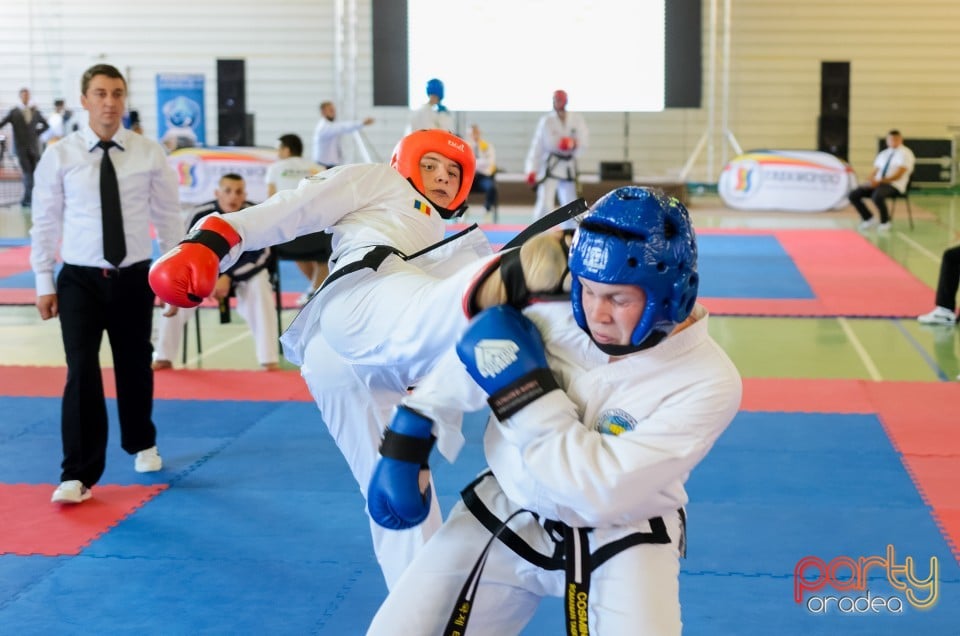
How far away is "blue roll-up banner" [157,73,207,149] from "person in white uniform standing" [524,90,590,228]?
8577 mm

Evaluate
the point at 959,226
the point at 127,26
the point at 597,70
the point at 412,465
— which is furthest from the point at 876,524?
the point at 127,26

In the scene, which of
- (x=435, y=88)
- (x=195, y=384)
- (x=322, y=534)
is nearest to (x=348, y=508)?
(x=322, y=534)

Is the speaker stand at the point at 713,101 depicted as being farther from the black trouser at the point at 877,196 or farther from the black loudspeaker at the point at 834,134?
the black trouser at the point at 877,196

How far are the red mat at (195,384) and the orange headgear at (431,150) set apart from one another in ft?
10.8

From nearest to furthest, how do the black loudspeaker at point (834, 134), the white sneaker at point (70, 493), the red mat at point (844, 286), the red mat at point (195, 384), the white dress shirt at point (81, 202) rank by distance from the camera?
the white sneaker at point (70, 493) < the white dress shirt at point (81, 202) < the red mat at point (195, 384) < the red mat at point (844, 286) < the black loudspeaker at point (834, 134)

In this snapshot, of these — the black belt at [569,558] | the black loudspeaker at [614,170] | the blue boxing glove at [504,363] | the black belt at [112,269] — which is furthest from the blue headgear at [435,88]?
the blue boxing glove at [504,363]

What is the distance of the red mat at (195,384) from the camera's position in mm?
7180

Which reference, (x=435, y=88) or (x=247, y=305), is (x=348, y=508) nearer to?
(x=247, y=305)

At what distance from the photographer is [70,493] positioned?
203 inches

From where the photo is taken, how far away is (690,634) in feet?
12.5

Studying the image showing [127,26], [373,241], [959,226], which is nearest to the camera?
[373,241]

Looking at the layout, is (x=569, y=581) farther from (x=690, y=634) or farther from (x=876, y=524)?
(x=876, y=524)

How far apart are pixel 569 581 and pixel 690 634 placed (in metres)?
1.53
